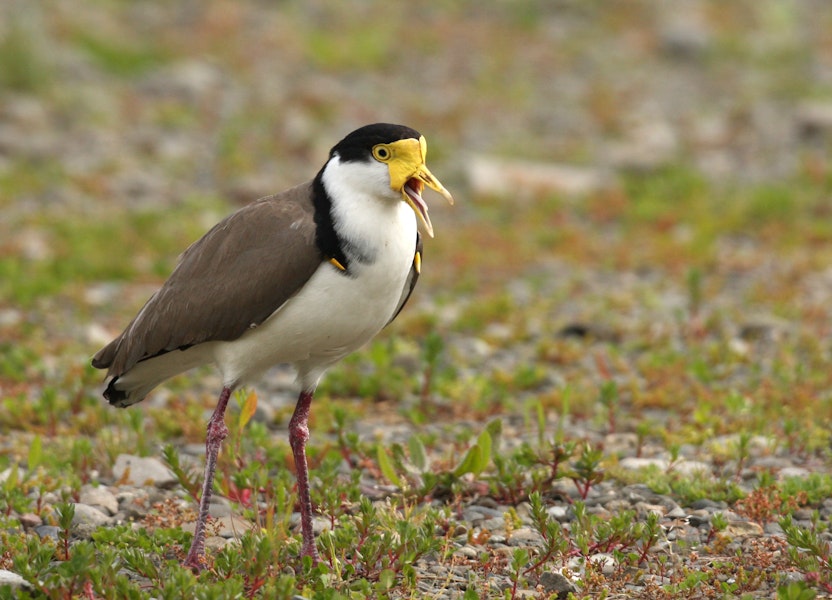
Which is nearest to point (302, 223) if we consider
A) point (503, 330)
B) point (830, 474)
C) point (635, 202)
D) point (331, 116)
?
point (830, 474)

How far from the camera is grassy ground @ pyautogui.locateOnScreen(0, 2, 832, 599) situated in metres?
5.02

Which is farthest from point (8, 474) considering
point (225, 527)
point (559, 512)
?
point (559, 512)

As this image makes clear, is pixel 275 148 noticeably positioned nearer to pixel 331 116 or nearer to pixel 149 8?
pixel 331 116

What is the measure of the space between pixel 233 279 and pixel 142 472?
1.47 meters

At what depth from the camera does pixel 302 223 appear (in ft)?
17.1

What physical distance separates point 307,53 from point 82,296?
7.92 m

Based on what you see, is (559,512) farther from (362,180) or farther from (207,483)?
(362,180)

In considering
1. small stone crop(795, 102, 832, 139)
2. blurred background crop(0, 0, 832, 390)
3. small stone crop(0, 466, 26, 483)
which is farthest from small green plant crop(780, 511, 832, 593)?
small stone crop(795, 102, 832, 139)

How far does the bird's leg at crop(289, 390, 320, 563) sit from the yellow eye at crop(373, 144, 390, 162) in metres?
1.18

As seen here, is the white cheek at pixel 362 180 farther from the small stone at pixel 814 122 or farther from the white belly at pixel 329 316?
the small stone at pixel 814 122

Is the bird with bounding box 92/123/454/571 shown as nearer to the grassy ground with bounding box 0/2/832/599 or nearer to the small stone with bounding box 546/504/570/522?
the grassy ground with bounding box 0/2/832/599

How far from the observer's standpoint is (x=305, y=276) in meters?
5.09

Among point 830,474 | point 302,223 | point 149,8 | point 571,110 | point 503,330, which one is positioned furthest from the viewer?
point 149,8

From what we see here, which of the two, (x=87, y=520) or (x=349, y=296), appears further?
(x=87, y=520)
